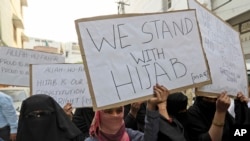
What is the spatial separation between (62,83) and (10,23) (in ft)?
47.0

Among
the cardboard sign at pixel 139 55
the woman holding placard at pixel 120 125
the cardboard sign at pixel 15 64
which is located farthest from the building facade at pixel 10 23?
the cardboard sign at pixel 139 55

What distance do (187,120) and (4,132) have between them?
229cm

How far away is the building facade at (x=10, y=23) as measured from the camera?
46.6 ft

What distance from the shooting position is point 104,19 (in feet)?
7.58

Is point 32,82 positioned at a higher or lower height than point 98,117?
higher

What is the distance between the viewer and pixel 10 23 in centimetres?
1742

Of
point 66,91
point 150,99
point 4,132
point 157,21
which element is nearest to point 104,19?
point 157,21

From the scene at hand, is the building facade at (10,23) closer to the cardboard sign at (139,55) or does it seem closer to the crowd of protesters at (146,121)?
the crowd of protesters at (146,121)

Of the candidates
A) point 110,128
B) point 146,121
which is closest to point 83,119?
point 110,128

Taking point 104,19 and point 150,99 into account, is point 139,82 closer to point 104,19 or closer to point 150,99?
point 150,99

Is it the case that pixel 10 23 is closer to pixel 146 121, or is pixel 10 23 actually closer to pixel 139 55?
pixel 139 55

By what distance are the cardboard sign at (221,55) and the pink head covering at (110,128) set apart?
64 centimetres

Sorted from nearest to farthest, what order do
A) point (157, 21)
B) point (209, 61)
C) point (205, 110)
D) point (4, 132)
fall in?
point (157, 21) < point (209, 61) < point (205, 110) < point (4, 132)

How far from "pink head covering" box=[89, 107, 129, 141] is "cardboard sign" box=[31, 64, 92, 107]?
1478mm
